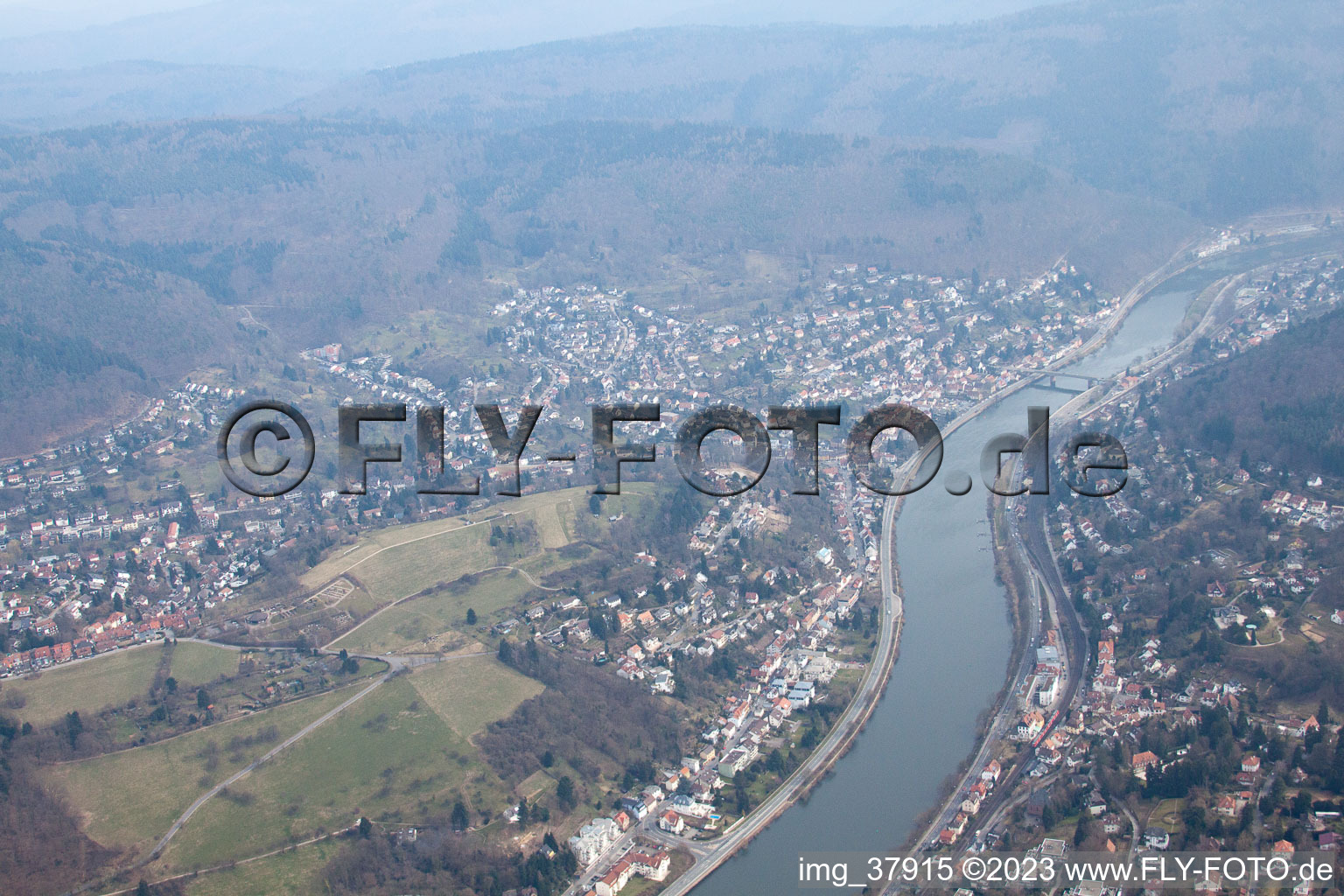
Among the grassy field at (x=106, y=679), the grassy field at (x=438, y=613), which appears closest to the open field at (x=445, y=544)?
the grassy field at (x=438, y=613)

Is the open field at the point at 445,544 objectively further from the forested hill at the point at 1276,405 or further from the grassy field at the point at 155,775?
the forested hill at the point at 1276,405

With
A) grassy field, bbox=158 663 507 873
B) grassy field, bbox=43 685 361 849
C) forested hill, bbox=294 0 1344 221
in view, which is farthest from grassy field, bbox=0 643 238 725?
forested hill, bbox=294 0 1344 221

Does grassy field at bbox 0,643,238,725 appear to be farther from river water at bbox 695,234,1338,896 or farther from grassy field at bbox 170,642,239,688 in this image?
river water at bbox 695,234,1338,896

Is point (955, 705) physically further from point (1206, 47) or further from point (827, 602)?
point (1206, 47)

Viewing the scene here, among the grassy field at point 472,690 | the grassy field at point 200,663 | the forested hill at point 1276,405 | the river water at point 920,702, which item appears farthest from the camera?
the forested hill at point 1276,405

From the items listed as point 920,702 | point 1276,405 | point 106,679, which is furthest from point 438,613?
point 1276,405

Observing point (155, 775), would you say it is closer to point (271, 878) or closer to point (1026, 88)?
point (271, 878)
